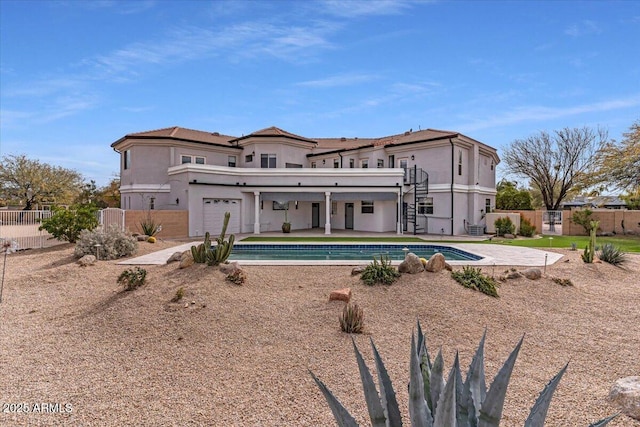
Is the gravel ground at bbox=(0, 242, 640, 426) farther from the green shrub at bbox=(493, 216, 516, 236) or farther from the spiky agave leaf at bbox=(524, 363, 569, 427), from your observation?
the green shrub at bbox=(493, 216, 516, 236)

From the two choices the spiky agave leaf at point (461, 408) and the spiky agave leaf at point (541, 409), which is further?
the spiky agave leaf at point (461, 408)

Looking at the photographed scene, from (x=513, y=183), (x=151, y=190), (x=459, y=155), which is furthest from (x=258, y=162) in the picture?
(x=513, y=183)

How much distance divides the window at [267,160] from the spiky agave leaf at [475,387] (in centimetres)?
2799

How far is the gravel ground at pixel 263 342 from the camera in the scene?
13.7ft

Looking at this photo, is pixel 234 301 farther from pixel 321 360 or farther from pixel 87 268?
pixel 87 268

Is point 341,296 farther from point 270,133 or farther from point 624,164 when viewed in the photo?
point 624,164

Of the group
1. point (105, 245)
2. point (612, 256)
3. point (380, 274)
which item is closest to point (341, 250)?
point (380, 274)

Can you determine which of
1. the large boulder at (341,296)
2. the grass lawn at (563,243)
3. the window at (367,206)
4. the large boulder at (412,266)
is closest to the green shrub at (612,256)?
the grass lawn at (563,243)

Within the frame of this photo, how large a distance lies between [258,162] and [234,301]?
22940 millimetres

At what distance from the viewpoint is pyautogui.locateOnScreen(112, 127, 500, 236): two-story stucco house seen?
25.3 meters

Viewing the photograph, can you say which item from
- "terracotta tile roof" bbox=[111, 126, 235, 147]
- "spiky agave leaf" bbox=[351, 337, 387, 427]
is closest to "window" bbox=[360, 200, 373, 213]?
"terracotta tile roof" bbox=[111, 126, 235, 147]

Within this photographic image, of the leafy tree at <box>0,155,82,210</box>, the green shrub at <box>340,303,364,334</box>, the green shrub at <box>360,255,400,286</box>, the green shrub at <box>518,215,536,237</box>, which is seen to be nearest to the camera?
the green shrub at <box>340,303,364,334</box>

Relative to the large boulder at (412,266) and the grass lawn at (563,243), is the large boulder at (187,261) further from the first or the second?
the grass lawn at (563,243)

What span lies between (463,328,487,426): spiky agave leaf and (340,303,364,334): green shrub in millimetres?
3907
